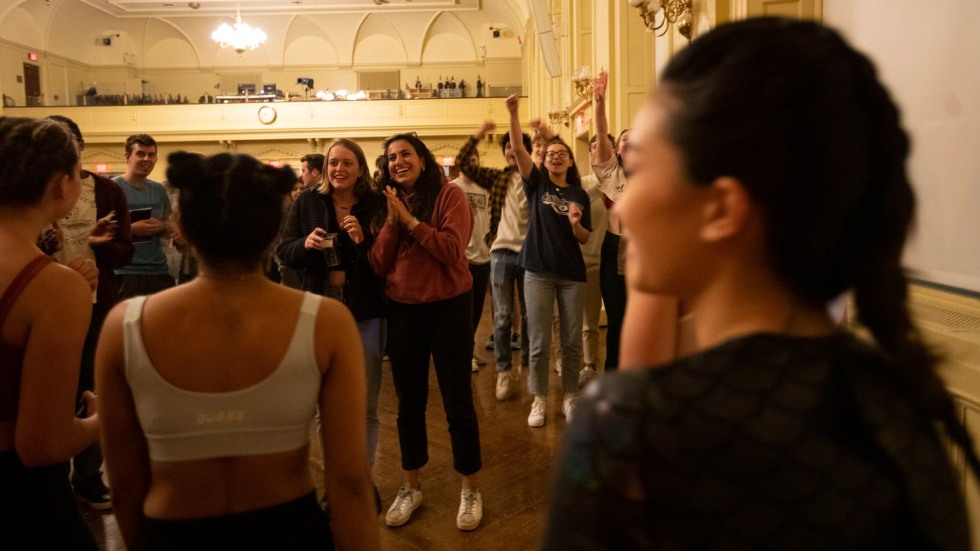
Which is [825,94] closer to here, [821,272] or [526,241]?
[821,272]

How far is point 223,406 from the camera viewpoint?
3.81ft

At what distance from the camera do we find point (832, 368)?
0.61 meters

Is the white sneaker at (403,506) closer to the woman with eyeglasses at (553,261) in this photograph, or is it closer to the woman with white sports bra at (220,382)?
the woman with eyeglasses at (553,261)

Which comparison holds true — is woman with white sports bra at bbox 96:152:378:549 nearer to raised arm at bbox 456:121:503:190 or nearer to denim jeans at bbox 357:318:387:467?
denim jeans at bbox 357:318:387:467

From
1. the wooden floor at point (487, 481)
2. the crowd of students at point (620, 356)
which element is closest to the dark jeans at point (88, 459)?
the wooden floor at point (487, 481)

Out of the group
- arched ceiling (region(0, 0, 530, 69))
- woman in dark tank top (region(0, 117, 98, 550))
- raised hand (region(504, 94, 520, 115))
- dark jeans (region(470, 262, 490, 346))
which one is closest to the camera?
woman in dark tank top (region(0, 117, 98, 550))

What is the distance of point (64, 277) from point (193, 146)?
1989 centimetres

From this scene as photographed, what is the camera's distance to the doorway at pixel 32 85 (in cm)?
1898

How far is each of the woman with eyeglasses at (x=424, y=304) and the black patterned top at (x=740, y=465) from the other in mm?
2127

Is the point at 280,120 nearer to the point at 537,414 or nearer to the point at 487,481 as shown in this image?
the point at 537,414

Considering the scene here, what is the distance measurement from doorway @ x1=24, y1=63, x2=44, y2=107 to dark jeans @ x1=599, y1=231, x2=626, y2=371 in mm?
20399

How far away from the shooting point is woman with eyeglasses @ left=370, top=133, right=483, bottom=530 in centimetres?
A: 272

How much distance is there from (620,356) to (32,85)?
23.3m

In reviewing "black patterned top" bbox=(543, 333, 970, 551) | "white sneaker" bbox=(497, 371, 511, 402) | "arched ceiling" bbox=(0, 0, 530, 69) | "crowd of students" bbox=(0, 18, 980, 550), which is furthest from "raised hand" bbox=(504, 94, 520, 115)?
"arched ceiling" bbox=(0, 0, 530, 69)
